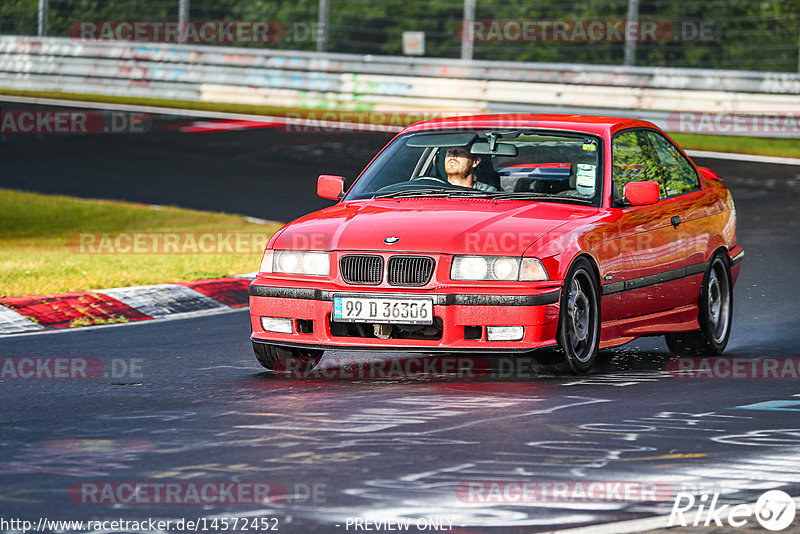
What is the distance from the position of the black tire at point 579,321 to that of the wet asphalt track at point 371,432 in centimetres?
13

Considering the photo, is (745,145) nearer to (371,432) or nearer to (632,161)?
(632,161)

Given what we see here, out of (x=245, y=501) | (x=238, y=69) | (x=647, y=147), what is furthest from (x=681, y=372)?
(x=238, y=69)

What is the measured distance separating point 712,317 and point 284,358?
2909 millimetres

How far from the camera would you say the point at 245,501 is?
17.8 ft

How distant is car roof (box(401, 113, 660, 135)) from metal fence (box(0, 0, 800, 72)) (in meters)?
16.5

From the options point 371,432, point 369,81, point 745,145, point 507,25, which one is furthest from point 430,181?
point 507,25

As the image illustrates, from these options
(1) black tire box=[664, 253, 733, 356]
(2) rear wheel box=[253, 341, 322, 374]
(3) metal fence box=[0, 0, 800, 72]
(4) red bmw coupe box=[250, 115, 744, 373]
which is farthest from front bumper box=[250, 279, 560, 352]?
(3) metal fence box=[0, 0, 800, 72]

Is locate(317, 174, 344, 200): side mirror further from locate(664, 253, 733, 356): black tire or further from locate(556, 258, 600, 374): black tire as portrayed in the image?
locate(664, 253, 733, 356): black tire

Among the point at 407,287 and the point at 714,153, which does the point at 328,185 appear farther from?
the point at 714,153

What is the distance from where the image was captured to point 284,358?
28.4 feet

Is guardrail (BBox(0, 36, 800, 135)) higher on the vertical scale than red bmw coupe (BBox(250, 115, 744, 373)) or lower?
higher

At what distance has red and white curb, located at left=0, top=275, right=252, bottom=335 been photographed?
413 inches

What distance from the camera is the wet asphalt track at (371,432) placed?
5406 millimetres

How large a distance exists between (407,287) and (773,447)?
7.41 ft
